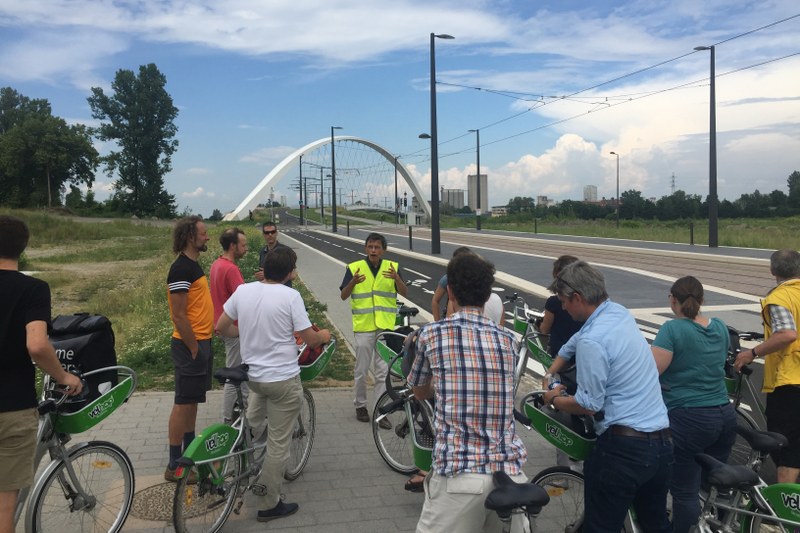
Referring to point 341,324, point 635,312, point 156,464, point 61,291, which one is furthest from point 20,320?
point 61,291

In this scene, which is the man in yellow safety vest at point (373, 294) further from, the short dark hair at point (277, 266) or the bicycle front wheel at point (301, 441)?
the short dark hair at point (277, 266)

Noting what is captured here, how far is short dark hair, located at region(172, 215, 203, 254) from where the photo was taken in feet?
15.9

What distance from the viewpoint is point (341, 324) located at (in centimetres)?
1184

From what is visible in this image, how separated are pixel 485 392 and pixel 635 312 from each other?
11.3 m

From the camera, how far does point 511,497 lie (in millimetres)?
2541

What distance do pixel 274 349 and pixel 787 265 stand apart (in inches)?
134

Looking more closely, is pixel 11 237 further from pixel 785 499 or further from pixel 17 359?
pixel 785 499

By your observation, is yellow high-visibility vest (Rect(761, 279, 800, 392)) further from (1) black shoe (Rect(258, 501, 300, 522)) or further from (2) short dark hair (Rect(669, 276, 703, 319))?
(1) black shoe (Rect(258, 501, 300, 522))

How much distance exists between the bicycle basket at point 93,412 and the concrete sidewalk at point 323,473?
0.86m

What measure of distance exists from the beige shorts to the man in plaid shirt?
6.62 ft

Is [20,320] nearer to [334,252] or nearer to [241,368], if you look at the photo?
[241,368]

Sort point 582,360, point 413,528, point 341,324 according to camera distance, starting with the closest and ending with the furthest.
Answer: point 582,360
point 413,528
point 341,324

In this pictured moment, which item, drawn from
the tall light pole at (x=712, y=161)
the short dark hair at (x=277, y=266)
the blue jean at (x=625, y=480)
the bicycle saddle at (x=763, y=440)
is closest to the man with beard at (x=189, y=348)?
the short dark hair at (x=277, y=266)

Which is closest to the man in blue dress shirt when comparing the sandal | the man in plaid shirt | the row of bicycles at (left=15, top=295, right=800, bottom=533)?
the row of bicycles at (left=15, top=295, right=800, bottom=533)
